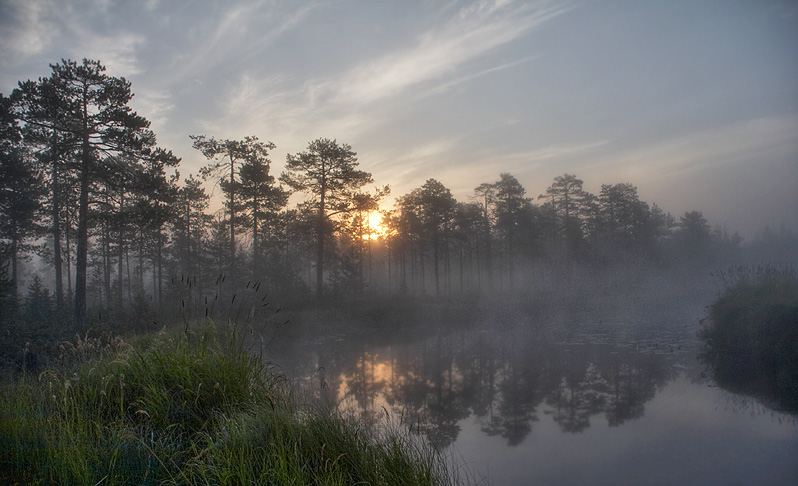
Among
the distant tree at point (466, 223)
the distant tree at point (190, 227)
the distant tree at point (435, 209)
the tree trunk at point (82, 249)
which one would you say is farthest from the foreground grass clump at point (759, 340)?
the distant tree at point (190, 227)

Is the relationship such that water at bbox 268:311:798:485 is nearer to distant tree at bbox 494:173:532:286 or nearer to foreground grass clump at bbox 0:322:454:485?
foreground grass clump at bbox 0:322:454:485

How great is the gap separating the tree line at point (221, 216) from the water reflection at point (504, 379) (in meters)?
4.35

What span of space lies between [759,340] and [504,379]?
6992 millimetres

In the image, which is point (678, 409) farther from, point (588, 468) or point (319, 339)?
point (319, 339)

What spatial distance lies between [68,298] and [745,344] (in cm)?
3439

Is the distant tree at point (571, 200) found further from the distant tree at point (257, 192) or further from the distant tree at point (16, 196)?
the distant tree at point (16, 196)

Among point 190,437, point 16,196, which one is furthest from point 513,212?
point 190,437

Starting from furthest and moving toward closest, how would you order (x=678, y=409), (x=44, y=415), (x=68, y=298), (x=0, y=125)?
(x=68, y=298) < (x=0, y=125) < (x=678, y=409) < (x=44, y=415)

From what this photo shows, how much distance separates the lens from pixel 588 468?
633 cm

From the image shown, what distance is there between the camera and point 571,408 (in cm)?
890

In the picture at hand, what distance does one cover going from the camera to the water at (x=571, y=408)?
626 cm

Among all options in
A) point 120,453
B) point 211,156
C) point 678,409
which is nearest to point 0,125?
point 211,156

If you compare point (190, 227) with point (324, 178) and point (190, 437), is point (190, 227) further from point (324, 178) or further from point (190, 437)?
point (190, 437)

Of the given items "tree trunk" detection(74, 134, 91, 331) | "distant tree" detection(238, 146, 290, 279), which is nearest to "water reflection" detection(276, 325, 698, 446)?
"tree trunk" detection(74, 134, 91, 331)
